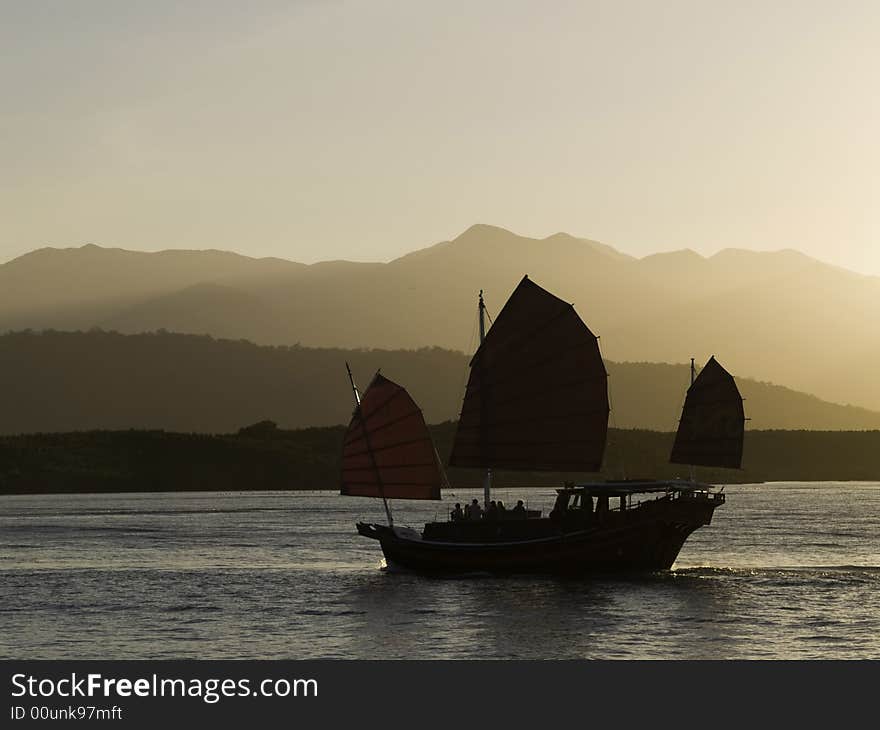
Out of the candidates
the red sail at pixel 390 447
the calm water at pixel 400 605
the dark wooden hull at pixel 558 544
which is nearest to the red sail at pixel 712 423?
the calm water at pixel 400 605

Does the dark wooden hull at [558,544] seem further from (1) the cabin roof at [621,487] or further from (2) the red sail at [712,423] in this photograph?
(2) the red sail at [712,423]

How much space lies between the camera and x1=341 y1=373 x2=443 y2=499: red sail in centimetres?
5844

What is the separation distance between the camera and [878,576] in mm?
59281

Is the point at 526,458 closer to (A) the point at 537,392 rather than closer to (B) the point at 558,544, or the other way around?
(A) the point at 537,392

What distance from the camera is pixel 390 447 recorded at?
5894 cm

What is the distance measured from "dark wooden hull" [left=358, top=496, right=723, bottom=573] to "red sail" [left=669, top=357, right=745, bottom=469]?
16773 mm

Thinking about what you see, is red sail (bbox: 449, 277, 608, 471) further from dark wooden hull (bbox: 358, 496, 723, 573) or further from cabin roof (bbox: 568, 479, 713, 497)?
dark wooden hull (bbox: 358, 496, 723, 573)

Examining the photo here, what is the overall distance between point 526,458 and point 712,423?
20.5 meters

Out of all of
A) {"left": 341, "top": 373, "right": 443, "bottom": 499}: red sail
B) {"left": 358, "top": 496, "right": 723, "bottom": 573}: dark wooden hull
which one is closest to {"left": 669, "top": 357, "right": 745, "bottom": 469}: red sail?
{"left": 358, "top": 496, "right": 723, "bottom": 573}: dark wooden hull

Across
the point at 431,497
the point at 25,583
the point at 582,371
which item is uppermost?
the point at 582,371

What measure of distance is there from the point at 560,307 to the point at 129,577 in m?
21.9

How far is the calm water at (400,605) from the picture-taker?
125 feet
